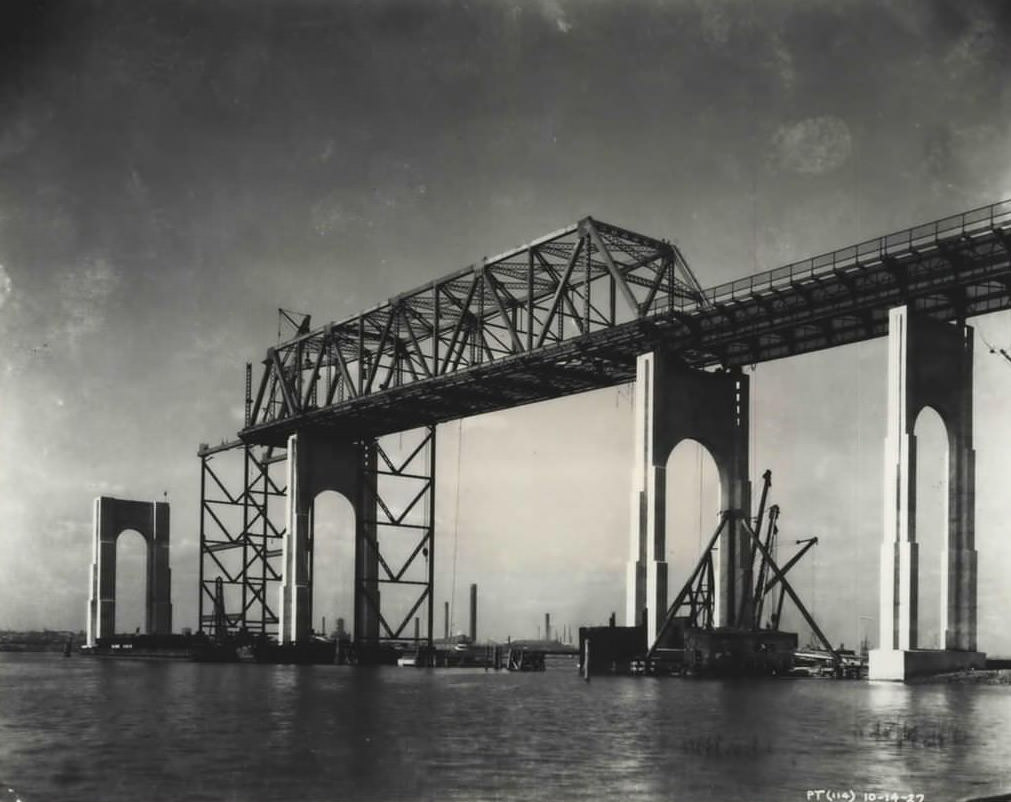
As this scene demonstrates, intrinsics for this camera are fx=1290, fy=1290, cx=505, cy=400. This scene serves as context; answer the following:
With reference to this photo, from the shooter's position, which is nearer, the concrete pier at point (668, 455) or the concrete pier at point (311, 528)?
the concrete pier at point (668, 455)

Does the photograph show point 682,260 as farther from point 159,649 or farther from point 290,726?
point 159,649

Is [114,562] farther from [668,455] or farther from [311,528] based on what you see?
[668,455]

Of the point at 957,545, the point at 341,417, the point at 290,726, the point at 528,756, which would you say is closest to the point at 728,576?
the point at 957,545

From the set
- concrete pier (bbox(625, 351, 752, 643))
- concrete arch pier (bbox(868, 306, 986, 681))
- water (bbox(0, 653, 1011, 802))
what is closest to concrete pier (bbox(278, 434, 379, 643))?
concrete pier (bbox(625, 351, 752, 643))

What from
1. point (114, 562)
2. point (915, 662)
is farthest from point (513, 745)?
point (114, 562)

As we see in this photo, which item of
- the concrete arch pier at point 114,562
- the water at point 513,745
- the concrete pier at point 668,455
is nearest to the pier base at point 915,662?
the water at point 513,745

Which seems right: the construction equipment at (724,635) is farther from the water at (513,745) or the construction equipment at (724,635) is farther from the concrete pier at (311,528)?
the concrete pier at (311,528)

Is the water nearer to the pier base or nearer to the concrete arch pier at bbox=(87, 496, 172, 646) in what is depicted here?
the pier base
